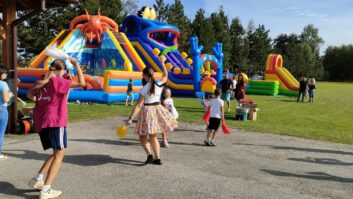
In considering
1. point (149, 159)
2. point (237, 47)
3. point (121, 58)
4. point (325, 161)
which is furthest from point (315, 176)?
point (237, 47)

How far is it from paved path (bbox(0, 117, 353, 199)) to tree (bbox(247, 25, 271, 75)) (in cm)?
6270

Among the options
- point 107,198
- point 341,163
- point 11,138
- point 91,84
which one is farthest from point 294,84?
point 107,198

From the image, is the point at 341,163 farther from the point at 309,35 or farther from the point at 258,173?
the point at 309,35

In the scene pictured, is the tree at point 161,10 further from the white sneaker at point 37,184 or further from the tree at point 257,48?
the white sneaker at point 37,184

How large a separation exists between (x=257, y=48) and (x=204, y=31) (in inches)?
893

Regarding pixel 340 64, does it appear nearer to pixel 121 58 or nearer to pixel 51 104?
pixel 121 58

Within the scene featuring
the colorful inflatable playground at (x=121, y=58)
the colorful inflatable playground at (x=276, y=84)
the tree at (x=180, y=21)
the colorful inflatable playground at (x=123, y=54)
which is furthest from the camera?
the tree at (x=180, y=21)

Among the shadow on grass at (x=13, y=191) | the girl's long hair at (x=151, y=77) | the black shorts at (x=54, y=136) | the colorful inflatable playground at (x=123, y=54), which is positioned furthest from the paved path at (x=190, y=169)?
the colorful inflatable playground at (x=123, y=54)

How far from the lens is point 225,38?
55500 mm

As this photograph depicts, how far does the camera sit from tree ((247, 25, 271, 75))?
69750 millimetres

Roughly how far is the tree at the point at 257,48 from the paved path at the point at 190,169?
6270cm

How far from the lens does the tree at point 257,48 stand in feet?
→ 229

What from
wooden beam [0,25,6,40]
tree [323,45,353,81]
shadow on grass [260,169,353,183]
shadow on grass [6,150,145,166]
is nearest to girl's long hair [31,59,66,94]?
shadow on grass [6,150,145,166]

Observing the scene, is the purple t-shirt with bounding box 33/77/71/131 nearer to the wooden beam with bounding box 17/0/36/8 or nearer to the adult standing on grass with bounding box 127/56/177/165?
the adult standing on grass with bounding box 127/56/177/165
